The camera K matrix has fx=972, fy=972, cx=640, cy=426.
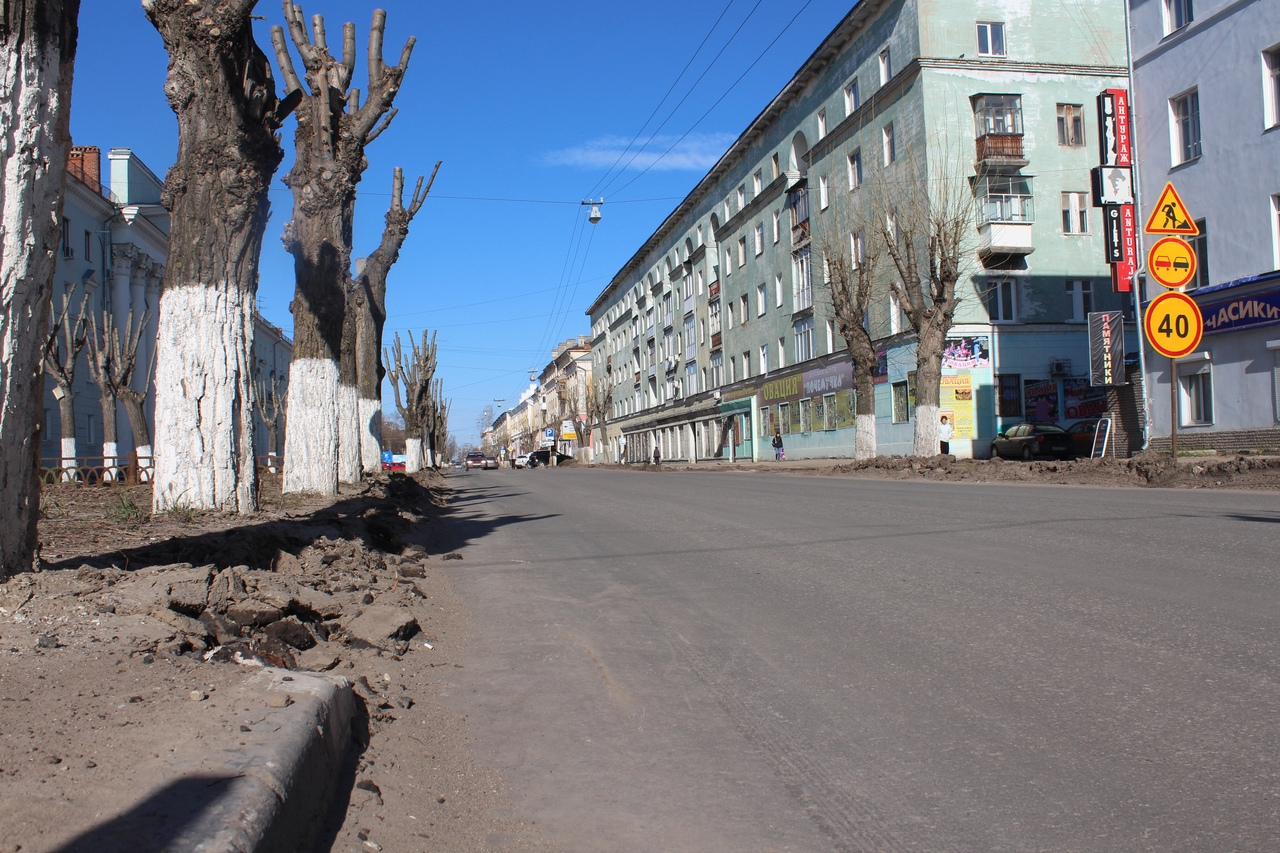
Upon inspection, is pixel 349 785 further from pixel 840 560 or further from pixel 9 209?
pixel 840 560

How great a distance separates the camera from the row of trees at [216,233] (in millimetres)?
4859

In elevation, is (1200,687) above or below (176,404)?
below

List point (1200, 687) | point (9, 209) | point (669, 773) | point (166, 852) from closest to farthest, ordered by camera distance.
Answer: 1. point (166, 852)
2. point (669, 773)
3. point (1200, 687)
4. point (9, 209)

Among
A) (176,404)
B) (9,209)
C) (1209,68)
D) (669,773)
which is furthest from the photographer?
(1209,68)

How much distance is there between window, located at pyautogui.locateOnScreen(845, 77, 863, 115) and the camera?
39.8 m

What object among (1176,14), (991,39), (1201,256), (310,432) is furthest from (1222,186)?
(310,432)

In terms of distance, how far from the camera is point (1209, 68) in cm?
2375

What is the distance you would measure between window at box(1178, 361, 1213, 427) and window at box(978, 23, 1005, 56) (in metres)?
17.0

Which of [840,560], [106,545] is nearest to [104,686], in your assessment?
[106,545]

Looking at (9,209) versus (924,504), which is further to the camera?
(924,504)

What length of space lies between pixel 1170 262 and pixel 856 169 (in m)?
21.2

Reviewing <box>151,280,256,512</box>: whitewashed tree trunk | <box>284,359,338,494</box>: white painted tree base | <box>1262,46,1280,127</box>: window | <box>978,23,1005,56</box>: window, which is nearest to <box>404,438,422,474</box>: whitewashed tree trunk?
<box>284,359,338,494</box>: white painted tree base

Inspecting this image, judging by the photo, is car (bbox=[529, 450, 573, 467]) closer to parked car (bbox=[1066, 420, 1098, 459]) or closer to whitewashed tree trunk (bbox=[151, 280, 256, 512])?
parked car (bbox=[1066, 420, 1098, 459])

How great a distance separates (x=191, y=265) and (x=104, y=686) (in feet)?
26.9
